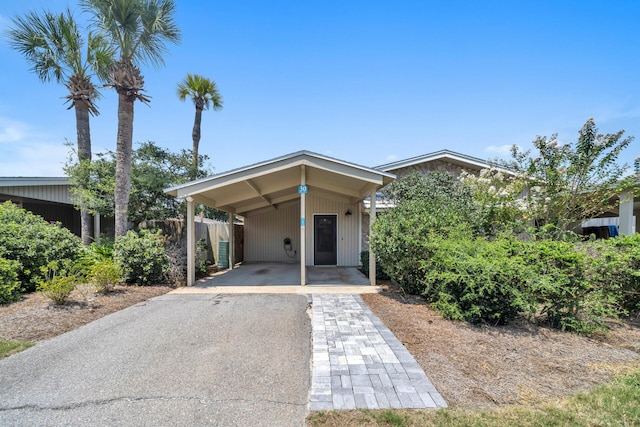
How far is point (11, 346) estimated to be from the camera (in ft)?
12.7

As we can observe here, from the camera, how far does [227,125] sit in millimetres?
12312

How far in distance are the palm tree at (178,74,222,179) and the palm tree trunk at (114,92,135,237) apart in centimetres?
830

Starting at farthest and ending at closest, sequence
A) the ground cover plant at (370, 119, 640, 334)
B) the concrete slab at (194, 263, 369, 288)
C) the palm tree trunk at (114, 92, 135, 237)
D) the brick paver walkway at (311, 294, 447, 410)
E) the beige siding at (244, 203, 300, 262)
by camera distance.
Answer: the beige siding at (244, 203, 300, 262)
the palm tree trunk at (114, 92, 135, 237)
the concrete slab at (194, 263, 369, 288)
the ground cover plant at (370, 119, 640, 334)
the brick paver walkway at (311, 294, 447, 410)

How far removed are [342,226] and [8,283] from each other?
949cm

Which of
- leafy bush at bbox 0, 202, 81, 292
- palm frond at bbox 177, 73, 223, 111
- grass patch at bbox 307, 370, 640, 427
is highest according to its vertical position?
palm frond at bbox 177, 73, 223, 111

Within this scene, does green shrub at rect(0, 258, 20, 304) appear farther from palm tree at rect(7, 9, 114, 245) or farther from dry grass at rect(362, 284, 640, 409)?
dry grass at rect(362, 284, 640, 409)

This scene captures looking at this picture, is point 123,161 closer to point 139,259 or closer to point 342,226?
point 139,259

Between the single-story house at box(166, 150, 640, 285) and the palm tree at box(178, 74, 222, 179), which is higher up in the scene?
the palm tree at box(178, 74, 222, 179)

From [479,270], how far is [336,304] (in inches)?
111

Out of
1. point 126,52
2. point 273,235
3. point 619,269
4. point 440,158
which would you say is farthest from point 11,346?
point 440,158

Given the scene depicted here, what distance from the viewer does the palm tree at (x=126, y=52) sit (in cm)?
855

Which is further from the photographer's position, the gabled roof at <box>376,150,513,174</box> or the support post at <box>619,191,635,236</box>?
the gabled roof at <box>376,150,513,174</box>

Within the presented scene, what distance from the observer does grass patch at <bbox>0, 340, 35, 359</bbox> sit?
12.1 ft

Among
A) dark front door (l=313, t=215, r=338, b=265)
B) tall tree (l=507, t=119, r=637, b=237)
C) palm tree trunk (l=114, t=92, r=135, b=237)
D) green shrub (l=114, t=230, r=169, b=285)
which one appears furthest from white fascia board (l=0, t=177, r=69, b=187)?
tall tree (l=507, t=119, r=637, b=237)
